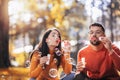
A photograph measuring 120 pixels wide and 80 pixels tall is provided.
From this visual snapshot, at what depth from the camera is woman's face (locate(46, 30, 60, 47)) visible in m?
2.56

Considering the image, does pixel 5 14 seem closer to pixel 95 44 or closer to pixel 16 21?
pixel 16 21

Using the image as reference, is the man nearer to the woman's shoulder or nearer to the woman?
the woman

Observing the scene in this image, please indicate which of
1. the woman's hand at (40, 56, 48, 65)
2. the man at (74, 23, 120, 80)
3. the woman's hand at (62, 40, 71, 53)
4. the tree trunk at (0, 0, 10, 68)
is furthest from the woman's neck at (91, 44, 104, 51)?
the tree trunk at (0, 0, 10, 68)

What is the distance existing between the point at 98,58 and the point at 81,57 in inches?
5.4

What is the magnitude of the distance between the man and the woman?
4.4 inches

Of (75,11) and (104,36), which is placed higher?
(75,11)

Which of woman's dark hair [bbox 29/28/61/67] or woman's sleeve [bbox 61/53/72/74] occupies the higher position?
woman's dark hair [bbox 29/28/61/67]

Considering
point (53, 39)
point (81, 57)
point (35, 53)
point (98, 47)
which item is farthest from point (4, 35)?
point (98, 47)

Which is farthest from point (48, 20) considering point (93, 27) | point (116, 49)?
point (116, 49)

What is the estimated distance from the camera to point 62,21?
257 centimetres

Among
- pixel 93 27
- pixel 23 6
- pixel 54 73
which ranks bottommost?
pixel 54 73

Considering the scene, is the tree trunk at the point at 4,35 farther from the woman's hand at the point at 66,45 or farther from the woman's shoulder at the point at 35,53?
the woman's hand at the point at 66,45

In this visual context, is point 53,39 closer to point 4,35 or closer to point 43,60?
point 43,60

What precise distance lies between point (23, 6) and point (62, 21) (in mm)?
345
